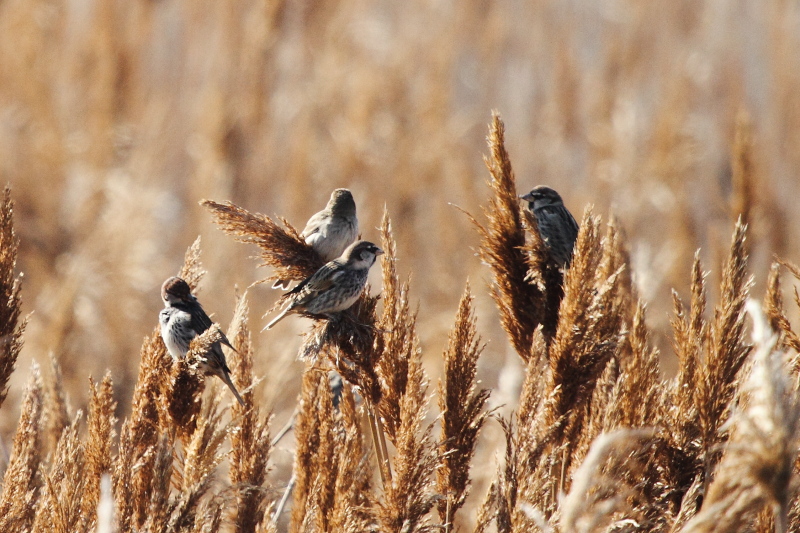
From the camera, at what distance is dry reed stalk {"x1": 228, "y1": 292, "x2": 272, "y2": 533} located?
2145 millimetres

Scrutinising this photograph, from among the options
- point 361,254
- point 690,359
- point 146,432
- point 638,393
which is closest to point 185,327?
point 146,432

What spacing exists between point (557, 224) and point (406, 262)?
2492mm

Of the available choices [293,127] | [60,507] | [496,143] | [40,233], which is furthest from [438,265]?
[60,507]

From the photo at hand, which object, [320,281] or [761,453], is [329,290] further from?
[761,453]

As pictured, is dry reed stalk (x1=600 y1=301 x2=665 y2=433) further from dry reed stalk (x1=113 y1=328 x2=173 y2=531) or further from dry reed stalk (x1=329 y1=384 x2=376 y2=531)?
dry reed stalk (x1=113 y1=328 x2=173 y2=531)

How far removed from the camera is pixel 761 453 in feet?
4.66

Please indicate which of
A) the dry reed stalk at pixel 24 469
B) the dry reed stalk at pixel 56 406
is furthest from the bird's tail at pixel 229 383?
the dry reed stalk at pixel 56 406

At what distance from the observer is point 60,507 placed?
6.25 ft

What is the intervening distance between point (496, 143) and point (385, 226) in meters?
0.36

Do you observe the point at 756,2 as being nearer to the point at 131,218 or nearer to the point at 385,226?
the point at 131,218

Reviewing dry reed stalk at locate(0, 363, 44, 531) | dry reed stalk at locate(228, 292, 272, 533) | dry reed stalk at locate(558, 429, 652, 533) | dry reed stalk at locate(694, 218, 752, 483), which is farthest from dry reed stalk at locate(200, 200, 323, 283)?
dry reed stalk at locate(694, 218, 752, 483)

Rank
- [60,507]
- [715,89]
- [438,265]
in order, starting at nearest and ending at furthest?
[60,507]
[438,265]
[715,89]

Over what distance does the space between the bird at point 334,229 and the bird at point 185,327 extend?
0.34 m

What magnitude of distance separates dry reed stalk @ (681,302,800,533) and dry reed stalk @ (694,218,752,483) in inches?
16.1
